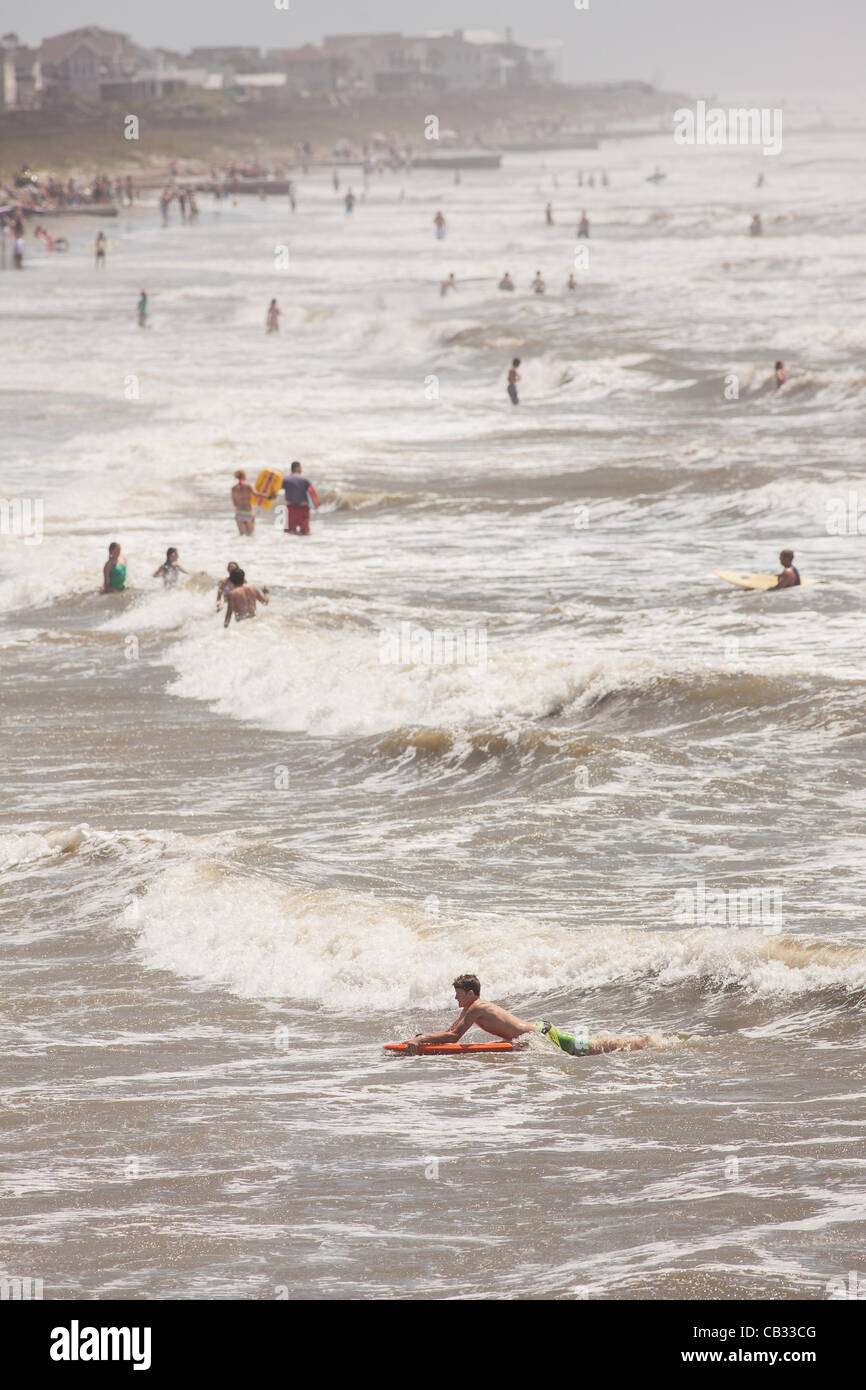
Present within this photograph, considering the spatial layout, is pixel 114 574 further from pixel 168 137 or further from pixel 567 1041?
pixel 168 137

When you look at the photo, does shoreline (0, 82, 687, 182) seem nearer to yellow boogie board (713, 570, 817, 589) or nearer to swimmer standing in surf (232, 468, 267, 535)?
swimmer standing in surf (232, 468, 267, 535)

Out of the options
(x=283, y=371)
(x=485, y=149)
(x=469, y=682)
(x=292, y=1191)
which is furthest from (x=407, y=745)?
(x=485, y=149)

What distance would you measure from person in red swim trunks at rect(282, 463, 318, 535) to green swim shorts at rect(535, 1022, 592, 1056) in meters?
16.8

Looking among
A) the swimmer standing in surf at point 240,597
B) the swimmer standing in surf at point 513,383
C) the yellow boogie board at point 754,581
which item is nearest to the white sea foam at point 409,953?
the swimmer standing in surf at point 240,597

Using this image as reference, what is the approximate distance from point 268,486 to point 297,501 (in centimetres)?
73

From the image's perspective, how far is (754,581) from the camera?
23562 millimetres

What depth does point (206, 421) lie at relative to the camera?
38.0m

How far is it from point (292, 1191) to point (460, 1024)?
2313mm

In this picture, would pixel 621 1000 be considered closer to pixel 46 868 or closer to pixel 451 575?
pixel 46 868

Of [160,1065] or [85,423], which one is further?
[85,423]

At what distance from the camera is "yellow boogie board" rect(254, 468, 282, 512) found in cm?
2800

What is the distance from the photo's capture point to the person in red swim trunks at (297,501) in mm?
27234

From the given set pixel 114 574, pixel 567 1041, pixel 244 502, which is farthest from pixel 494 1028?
pixel 244 502

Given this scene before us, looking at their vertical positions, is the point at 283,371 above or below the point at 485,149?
below
